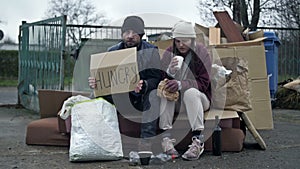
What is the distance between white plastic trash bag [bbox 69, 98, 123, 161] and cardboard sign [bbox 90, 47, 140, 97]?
6.6 inches

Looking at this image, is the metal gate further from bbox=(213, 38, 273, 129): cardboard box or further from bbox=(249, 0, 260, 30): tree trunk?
bbox=(249, 0, 260, 30): tree trunk

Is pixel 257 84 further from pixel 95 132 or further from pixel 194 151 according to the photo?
pixel 95 132

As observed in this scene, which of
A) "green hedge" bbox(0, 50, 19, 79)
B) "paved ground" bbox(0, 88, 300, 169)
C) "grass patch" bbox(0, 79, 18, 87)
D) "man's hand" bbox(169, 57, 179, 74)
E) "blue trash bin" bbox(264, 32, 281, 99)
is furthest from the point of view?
"green hedge" bbox(0, 50, 19, 79)

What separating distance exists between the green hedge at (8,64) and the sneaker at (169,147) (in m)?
19.3

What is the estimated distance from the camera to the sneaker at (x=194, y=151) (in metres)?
4.31

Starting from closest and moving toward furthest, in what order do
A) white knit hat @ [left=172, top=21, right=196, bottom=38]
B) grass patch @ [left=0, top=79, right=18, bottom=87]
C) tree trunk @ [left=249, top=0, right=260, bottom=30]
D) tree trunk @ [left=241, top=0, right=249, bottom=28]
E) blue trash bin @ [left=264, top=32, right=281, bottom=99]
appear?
white knit hat @ [left=172, top=21, right=196, bottom=38], blue trash bin @ [left=264, top=32, right=281, bottom=99], tree trunk @ [left=241, top=0, right=249, bottom=28], tree trunk @ [left=249, top=0, right=260, bottom=30], grass patch @ [left=0, top=79, right=18, bottom=87]

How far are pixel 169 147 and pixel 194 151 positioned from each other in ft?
0.71

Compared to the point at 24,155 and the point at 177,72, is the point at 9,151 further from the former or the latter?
the point at 177,72

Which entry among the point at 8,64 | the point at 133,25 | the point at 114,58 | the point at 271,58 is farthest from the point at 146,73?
the point at 8,64

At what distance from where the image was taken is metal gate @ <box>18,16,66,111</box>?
746 centimetres

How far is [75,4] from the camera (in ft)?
106

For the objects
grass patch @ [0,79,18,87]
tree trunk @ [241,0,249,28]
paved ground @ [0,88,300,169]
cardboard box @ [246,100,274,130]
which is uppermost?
tree trunk @ [241,0,249,28]

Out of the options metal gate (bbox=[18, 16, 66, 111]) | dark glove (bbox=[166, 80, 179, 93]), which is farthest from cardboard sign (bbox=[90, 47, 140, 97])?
metal gate (bbox=[18, 16, 66, 111])

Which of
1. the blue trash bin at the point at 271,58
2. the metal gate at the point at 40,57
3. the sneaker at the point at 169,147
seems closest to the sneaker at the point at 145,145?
the sneaker at the point at 169,147
